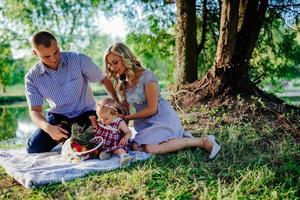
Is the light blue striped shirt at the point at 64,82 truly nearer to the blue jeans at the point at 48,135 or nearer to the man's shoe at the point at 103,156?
the blue jeans at the point at 48,135

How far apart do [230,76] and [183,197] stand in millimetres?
3093

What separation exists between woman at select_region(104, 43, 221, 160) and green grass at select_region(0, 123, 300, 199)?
4.8 inches

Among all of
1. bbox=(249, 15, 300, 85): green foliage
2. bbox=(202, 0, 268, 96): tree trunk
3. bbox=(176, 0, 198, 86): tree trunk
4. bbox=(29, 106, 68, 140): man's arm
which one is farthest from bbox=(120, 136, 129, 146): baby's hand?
bbox=(249, 15, 300, 85): green foliage

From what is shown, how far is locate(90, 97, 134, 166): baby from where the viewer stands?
436 cm

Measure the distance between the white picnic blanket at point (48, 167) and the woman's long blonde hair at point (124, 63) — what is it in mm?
752

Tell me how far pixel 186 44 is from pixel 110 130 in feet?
9.95

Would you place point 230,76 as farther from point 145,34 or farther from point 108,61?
point 145,34

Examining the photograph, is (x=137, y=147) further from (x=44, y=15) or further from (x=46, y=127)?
(x=44, y=15)

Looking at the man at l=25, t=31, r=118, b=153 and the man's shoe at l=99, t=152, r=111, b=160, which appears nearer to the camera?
the man's shoe at l=99, t=152, r=111, b=160

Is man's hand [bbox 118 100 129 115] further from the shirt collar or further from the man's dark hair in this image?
the man's dark hair

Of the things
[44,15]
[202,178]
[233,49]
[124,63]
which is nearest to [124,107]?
[124,63]

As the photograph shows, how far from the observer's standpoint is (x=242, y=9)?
659cm

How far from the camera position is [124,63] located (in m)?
4.39

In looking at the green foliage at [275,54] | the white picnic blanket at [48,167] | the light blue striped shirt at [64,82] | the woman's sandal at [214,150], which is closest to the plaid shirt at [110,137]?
the white picnic blanket at [48,167]
